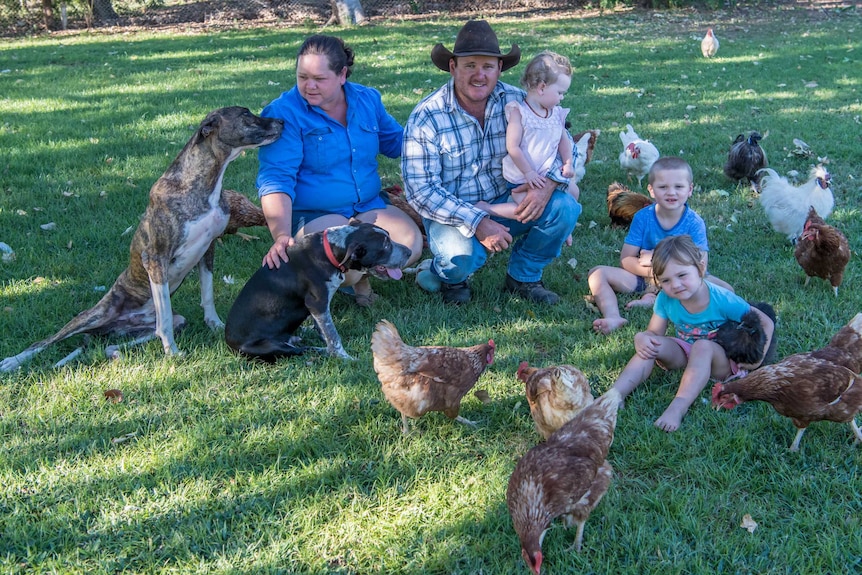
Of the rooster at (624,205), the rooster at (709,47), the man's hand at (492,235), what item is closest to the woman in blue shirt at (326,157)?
the man's hand at (492,235)

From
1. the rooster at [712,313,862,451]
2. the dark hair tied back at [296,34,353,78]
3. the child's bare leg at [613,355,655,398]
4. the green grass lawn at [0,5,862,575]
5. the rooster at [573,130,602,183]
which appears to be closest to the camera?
the green grass lawn at [0,5,862,575]

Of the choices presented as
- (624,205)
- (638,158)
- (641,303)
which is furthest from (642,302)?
(638,158)

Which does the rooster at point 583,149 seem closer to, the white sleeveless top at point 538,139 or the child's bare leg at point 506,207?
the white sleeveless top at point 538,139

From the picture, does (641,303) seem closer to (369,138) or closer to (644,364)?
(644,364)

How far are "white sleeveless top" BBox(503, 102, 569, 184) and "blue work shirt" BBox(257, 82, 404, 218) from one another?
91 centimetres

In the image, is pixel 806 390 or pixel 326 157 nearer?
pixel 806 390

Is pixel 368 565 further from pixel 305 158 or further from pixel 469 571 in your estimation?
pixel 305 158

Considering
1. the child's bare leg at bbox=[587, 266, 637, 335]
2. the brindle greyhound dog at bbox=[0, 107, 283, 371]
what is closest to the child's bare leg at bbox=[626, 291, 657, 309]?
the child's bare leg at bbox=[587, 266, 637, 335]

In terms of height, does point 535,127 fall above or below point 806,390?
above

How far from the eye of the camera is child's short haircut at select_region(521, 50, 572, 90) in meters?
4.63

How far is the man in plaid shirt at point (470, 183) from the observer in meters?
4.68

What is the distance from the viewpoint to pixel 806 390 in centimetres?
316

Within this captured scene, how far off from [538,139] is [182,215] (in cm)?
240

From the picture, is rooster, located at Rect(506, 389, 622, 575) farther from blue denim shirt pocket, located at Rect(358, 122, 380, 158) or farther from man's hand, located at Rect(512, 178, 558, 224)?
blue denim shirt pocket, located at Rect(358, 122, 380, 158)
